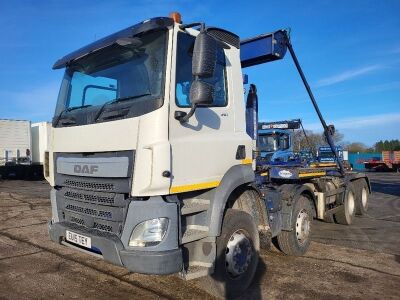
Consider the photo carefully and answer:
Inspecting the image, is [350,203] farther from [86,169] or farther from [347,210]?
[86,169]

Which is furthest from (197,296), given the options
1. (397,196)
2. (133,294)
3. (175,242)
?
(397,196)

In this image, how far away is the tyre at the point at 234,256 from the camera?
14.1 feet

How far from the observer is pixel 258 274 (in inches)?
212

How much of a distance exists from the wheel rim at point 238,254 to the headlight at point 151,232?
3.52 feet

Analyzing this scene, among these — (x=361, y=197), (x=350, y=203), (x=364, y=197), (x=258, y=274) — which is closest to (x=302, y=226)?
(x=258, y=274)

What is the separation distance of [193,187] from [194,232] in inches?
18.2

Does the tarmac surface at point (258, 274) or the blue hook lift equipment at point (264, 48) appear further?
the blue hook lift equipment at point (264, 48)

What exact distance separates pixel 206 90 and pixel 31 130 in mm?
25770

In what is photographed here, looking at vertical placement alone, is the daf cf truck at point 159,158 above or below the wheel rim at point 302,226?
above

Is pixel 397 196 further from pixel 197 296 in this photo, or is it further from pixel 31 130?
pixel 31 130

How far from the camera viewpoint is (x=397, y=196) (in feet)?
51.6

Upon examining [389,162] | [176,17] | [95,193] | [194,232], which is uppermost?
[176,17]

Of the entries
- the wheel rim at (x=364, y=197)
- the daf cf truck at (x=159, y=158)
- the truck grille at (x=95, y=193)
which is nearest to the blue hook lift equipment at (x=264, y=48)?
the daf cf truck at (x=159, y=158)

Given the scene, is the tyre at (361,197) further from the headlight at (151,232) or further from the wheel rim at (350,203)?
the headlight at (151,232)
